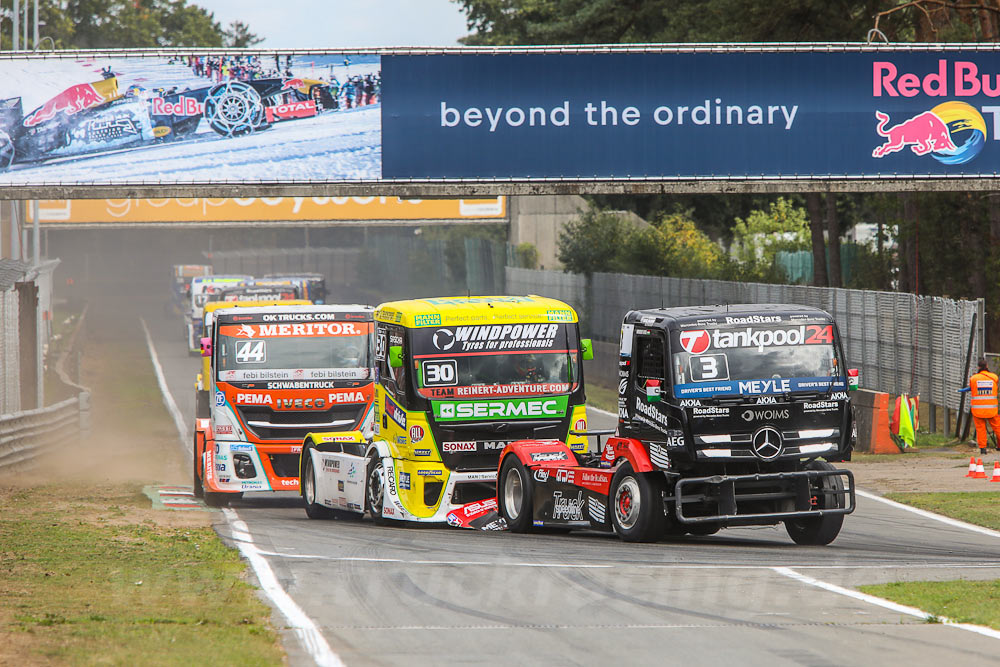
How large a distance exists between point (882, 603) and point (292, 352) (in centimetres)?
1118

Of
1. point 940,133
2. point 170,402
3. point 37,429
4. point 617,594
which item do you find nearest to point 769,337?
point 617,594

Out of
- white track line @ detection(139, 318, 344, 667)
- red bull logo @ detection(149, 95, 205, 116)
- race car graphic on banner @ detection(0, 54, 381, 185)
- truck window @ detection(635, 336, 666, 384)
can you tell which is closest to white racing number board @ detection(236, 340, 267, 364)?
white track line @ detection(139, 318, 344, 667)

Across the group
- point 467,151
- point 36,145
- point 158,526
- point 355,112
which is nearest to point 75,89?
point 36,145

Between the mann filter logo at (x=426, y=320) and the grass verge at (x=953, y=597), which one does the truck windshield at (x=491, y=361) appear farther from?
the grass verge at (x=953, y=597)

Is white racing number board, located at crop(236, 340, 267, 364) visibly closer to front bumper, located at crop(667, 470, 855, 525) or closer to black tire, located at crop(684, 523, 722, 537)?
black tire, located at crop(684, 523, 722, 537)

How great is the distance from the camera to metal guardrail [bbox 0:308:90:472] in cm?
2386

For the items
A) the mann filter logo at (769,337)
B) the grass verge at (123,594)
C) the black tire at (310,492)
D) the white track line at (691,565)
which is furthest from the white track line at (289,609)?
the mann filter logo at (769,337)

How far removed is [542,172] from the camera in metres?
26.0

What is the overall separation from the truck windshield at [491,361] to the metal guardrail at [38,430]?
1093 centimetres

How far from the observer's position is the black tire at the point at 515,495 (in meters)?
15.2

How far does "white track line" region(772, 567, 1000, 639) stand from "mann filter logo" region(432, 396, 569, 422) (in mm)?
4473

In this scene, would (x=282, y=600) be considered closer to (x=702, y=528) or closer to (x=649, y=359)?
(x=649, y=359)

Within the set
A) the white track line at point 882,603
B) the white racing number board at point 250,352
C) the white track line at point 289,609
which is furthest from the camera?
the white racing number board at point 250,352

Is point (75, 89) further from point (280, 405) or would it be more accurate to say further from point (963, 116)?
point (963, 116)
